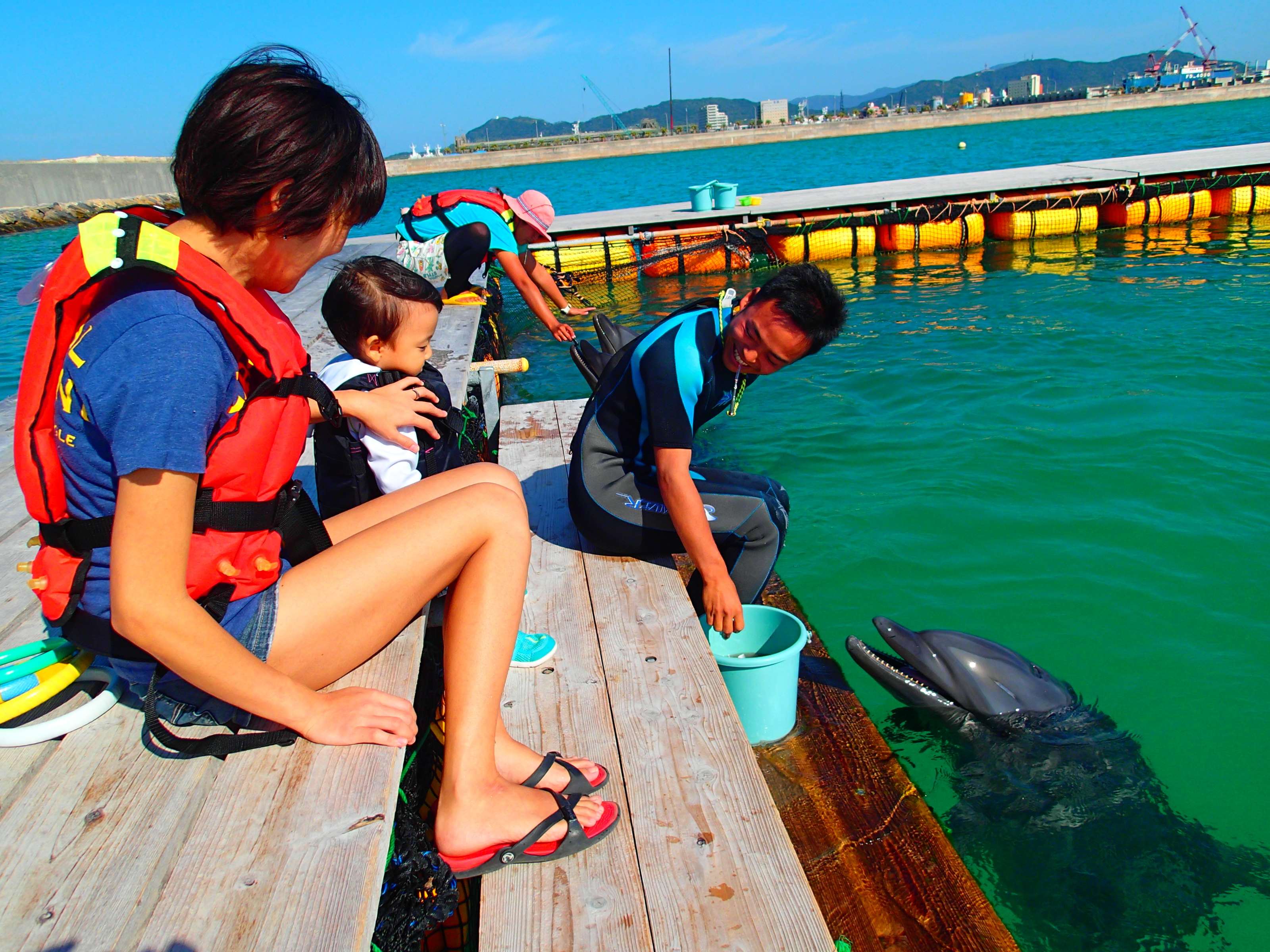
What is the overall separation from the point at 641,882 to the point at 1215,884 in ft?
7.74

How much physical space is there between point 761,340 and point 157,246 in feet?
5.74

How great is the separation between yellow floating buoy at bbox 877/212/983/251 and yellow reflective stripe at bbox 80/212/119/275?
14.1 m

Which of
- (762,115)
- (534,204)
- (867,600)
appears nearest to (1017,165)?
(534,204)

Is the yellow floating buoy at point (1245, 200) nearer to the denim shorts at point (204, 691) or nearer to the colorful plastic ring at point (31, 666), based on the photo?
the denim shorts at point (204, 691)

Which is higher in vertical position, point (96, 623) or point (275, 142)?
point (275, 142)

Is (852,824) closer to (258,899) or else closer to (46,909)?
(258,899)

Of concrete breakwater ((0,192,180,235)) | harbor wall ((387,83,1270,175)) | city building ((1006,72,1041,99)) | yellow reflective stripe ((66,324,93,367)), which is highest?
city building ((1006,72,1041,99))

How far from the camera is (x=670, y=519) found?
9.62ft

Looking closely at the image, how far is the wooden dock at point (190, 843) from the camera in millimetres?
1260

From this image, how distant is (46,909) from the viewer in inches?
50.8

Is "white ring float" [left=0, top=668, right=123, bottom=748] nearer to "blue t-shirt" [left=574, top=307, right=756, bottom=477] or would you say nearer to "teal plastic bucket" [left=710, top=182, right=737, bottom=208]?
"blue t-shirt" [left=574, top=307, right=756, bottom=477]

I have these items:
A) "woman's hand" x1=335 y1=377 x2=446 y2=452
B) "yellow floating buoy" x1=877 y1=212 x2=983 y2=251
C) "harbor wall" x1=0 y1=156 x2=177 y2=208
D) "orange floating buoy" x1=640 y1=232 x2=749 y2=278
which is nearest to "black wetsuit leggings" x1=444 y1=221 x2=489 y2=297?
"woman's hand" x1=335 y1=377 x2=446 y2=452

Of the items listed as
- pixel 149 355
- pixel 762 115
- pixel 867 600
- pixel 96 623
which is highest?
pixel 762 115

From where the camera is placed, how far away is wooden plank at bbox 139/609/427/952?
4.12 ft
